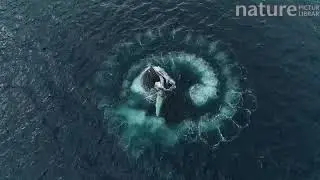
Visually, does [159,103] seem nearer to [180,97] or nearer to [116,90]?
[180,97]

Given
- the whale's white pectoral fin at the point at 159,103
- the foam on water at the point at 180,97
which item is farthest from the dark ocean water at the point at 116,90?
the whale's white pectoral fin at the point at 159,103

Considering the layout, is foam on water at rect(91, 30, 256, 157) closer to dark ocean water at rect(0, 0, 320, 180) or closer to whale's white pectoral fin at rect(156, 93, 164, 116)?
whale's white pectoral fin at rect(156, 93, 164, 116)

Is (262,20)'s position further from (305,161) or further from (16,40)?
(16,40)

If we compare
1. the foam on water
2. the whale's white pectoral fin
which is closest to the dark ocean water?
the foam on water

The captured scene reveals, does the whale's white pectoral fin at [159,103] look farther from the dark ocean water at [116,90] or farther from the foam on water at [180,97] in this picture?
the dark ocean water at [116,90]

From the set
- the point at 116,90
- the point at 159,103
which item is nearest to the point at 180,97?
the point at 159,103

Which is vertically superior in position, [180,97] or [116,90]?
[116,90]

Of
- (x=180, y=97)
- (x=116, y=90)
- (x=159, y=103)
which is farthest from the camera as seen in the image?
(x=116, y=90)

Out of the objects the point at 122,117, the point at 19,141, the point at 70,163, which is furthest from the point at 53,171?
the point at 122,117
